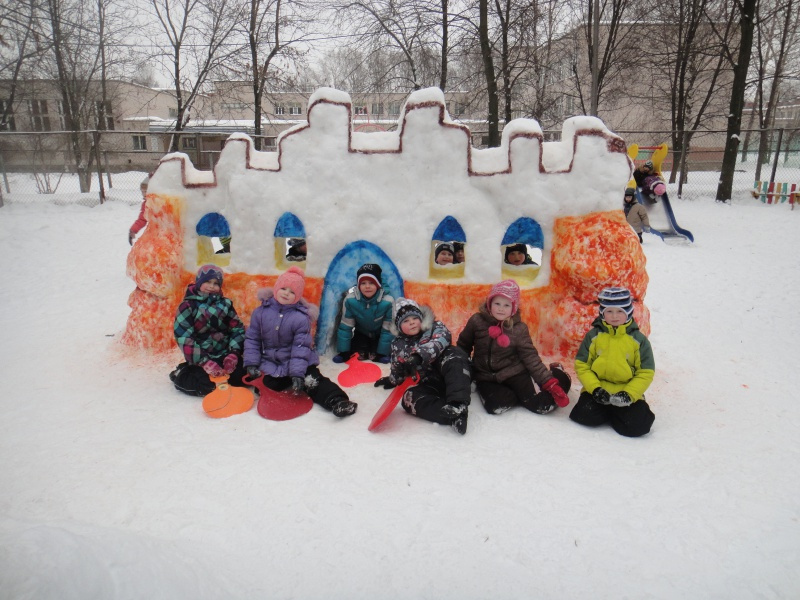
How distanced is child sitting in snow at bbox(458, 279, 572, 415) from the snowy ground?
149mm

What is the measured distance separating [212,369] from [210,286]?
2.24ft

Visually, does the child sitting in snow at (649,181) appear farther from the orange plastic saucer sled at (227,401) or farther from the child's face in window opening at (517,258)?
the orange plastic saucer sled at (227,401)

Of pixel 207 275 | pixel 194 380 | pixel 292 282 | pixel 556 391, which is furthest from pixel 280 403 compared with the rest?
pixel 556 391

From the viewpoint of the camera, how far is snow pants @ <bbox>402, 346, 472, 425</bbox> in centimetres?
362

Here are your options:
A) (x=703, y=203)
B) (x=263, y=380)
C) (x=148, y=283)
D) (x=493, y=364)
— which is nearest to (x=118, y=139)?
(x=148, y=283)

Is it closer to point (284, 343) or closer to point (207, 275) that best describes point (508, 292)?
point (284, 343)

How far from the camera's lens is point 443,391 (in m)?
3.93

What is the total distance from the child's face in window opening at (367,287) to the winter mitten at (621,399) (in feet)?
6.79

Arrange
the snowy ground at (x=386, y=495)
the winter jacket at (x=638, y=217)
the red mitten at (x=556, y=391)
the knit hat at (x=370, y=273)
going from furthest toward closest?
1. the winter jacket at (x=638, y=217)
2. the knit hat at (x=370, y=273)
3. the red mitten at (x=556, y=391)
4. the snowy ground at (x=386, y=495)

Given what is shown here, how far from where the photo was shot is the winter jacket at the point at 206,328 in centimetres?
421

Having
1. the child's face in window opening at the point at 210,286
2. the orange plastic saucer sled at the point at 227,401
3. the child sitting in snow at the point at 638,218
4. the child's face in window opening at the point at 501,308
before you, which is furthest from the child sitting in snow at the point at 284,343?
the child sitting in snow at the point at 638,218

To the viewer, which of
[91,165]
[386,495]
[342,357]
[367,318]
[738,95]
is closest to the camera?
[386,495]

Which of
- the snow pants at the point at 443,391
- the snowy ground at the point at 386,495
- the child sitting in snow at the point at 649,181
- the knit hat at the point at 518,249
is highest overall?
the child sitting in snow at the point at 649,181

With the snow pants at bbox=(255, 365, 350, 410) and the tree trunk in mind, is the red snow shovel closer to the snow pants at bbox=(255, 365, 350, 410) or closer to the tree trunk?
the snow pants at bbox=(255, 365, 350, 410)
